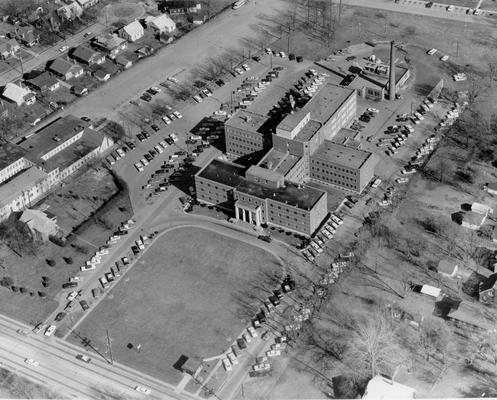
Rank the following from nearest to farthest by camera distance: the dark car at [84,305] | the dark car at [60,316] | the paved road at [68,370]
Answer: the paved road at [68,370] → the dark car at [60,316] → the dark car at [84,305]

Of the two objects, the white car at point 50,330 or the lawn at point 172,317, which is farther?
the white car at point 50,330

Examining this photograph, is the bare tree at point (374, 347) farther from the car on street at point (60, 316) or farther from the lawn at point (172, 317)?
the car on street at point (60, 316)

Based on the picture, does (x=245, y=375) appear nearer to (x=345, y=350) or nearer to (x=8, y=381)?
(x=345, y=350)

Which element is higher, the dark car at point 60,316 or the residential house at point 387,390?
the residential house at point 387,390

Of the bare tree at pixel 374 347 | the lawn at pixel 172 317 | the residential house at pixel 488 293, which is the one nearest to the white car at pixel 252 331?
the lawn at pixel 172 317

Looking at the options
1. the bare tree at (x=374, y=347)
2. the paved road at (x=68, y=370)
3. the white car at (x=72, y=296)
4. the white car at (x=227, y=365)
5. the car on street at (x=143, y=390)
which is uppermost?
the bare tree at (x=374, y=347)

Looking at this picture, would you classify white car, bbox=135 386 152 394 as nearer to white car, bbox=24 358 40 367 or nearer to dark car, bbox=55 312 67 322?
white car, bbox=24 358 40 367

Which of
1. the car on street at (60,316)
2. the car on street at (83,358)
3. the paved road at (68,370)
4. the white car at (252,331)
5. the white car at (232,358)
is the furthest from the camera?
the car on street at (60,316)

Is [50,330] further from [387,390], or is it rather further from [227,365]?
[387,390]
